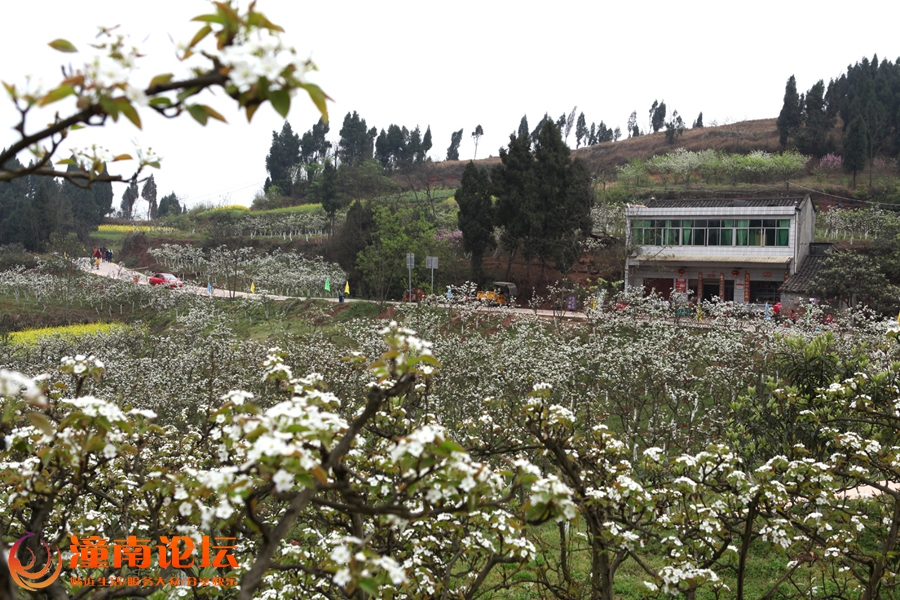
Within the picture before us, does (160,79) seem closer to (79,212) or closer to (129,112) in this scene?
(129,112)

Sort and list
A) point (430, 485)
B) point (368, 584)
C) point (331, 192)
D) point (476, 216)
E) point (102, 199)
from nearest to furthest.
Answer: point (368, 584)
point (430, 485)
point (476, 216)
point (331, 192)
point (102, 199)

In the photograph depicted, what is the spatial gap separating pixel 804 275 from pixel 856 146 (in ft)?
67.5

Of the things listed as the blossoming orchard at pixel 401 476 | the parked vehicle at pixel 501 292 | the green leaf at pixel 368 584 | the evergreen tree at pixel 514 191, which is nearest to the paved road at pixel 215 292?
the parked vehicle at pixel 501 292

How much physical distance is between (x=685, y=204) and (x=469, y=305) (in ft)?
40.2

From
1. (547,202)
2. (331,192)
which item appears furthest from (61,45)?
(331,192)

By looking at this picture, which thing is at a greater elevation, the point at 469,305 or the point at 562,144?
the point at 562,144

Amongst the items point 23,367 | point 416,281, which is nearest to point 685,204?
point 416,281

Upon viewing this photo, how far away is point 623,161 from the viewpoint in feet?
193

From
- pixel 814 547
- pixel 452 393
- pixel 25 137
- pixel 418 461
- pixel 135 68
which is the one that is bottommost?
pixel 452 393

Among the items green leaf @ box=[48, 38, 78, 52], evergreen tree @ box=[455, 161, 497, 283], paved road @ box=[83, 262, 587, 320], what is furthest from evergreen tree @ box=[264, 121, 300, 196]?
green leaf @ box=[48, 38, 78, 52]

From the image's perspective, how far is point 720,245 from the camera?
26.0 m

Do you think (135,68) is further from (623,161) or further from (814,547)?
Result: (623,161)

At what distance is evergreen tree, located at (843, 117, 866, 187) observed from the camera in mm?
38656

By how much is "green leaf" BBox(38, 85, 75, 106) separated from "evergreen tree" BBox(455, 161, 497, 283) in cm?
2543
